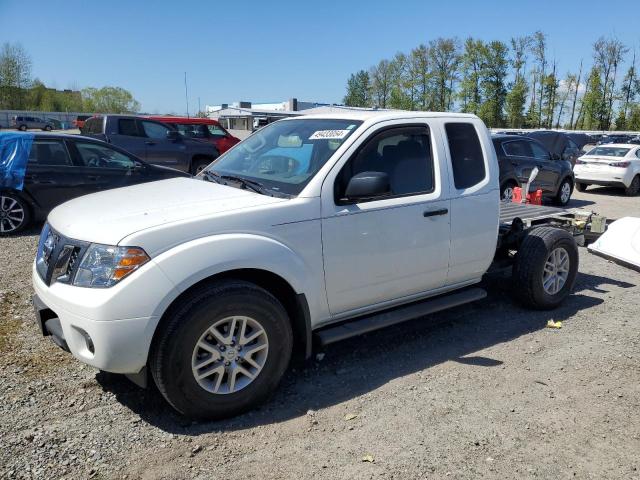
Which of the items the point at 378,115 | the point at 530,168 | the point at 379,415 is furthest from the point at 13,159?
the point at 530,168

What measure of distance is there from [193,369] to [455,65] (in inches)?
2686

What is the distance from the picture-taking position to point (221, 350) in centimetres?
316

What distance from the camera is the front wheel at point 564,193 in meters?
13.4

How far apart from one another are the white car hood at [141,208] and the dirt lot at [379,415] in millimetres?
1163

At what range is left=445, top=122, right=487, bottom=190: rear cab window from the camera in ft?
14.3

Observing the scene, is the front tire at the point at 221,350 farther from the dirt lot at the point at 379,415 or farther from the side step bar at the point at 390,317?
the side step bar at the point at 390,317

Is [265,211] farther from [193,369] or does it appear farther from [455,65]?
[455,65]

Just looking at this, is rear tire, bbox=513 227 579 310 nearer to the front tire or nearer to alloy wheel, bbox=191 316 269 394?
the front tire

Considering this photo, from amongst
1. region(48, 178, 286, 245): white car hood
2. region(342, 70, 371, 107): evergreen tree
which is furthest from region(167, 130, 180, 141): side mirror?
region(342, 70, 371, 107): evergreen tree

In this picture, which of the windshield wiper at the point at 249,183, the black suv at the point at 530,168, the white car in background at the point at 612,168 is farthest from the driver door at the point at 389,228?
the white car in background at the point at 612,168

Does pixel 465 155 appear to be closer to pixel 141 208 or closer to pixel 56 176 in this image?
pixel 141 208

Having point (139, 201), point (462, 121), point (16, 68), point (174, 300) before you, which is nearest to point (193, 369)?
point (174, 300)

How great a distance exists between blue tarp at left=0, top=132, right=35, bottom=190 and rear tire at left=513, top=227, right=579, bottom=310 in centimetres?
733

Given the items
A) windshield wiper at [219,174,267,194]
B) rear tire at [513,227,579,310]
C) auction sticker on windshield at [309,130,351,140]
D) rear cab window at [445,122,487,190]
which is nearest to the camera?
windshield wiper at [219,174,267,194]
